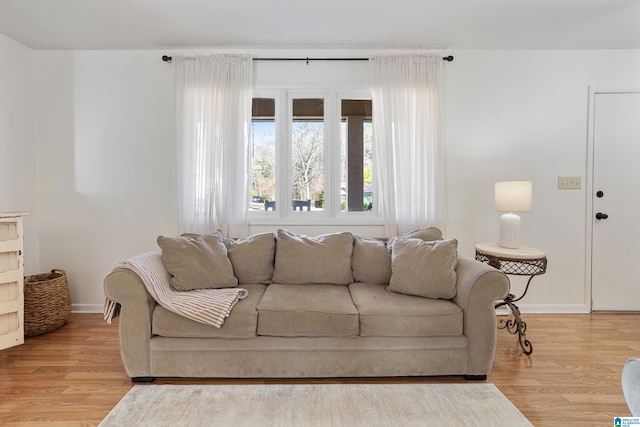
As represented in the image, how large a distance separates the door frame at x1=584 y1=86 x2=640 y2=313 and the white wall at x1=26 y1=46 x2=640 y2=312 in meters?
0.05

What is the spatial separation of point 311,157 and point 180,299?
1815 millimetres

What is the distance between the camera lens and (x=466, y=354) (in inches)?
89.0

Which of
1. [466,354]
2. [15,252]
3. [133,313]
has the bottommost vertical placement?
[466,354]

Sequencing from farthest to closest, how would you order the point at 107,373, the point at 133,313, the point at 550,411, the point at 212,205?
the point at 212,205 → the point at 107,373 → the point at 133,313 → the point at 550,411

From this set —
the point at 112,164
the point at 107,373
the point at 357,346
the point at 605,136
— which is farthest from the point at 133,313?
the point at 605,136

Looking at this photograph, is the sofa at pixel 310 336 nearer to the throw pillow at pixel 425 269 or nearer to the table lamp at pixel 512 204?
the throw pillow at pixel 425 269

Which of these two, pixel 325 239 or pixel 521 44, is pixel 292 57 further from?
pixel 521 44

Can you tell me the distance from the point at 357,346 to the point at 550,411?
1060mm

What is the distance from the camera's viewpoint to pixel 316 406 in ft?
6.47

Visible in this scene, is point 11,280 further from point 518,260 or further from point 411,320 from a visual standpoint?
point 518,260

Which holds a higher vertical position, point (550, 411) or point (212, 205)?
point (212, 205)

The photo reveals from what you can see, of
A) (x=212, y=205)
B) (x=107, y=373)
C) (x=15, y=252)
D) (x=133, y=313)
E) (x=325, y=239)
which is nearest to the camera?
(x=133, y=313)

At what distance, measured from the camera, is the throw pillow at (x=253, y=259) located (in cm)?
281

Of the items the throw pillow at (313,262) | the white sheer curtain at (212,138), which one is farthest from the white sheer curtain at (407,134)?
the white sheer curtain at (212,138)
